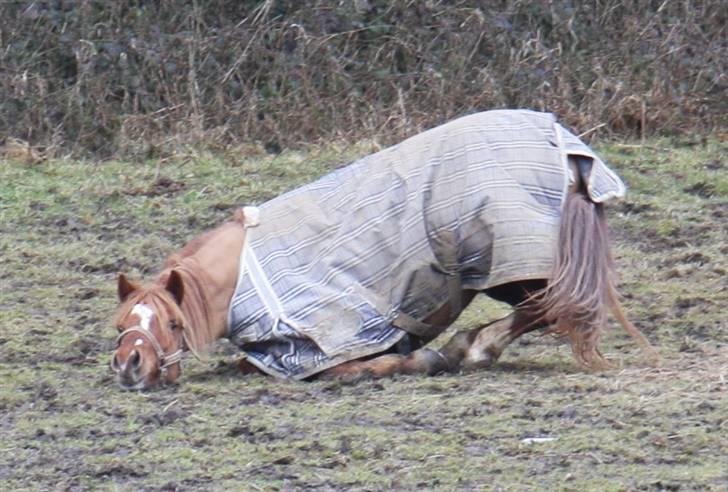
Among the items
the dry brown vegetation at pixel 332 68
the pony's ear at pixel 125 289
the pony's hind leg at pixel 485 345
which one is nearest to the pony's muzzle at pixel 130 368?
the pony's ear at pixel 125 289

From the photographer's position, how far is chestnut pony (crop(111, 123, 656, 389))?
5.18 meters

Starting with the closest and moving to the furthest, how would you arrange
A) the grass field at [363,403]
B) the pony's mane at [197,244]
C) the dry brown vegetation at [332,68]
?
the grass field at [363,403]
the pony's mane at [197,244]
the dry brown vegetation at [332,68]

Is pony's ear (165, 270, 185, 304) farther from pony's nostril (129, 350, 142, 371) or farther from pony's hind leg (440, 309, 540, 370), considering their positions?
pony's hind leg (440, 309, 540, 370)

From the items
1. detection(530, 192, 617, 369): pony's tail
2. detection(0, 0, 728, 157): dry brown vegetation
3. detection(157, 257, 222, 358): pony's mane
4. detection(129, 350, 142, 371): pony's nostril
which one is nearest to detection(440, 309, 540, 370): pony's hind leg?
detection(530, 192, 617, 369): pony's tail

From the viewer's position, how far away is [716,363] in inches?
211

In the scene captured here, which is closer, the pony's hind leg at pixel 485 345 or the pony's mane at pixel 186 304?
the pony's mane at pixel 186 304

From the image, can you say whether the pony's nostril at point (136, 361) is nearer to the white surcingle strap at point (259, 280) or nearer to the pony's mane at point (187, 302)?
the pony's mane at point (187, 302)

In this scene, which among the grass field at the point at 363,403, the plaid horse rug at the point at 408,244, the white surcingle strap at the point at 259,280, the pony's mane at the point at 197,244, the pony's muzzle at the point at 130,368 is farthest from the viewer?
the pony's mane at the point at 197,244

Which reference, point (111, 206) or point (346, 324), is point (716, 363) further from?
point (111, 206)

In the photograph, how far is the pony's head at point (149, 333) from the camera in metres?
5.14

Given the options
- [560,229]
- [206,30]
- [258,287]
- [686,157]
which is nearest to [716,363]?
[560,229]

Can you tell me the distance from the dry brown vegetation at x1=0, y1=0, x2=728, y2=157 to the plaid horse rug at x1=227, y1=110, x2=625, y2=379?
4042 millimetres

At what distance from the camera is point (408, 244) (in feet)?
17.5

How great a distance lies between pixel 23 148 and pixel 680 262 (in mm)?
4241
